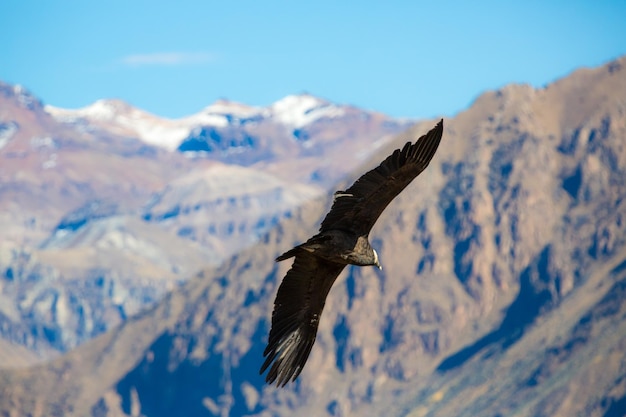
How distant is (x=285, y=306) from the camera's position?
3706 cm

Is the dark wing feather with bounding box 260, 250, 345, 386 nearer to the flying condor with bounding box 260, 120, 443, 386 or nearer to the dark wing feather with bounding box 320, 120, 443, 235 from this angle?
the flying condor with bounding box 260, 120, 443, 386

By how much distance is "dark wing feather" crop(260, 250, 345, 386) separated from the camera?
118 feet

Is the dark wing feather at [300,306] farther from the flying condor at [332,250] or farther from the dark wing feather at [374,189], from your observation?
the dark wing feather at [374,189]

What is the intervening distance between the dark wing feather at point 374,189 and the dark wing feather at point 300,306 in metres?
1.33

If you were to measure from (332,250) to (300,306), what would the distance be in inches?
91.3

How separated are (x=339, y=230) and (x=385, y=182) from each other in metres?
1.65

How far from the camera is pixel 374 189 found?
35719 millimetres

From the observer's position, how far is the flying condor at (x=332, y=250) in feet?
115

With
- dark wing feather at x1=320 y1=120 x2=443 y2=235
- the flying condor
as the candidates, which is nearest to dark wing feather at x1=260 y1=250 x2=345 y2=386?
the flying condor

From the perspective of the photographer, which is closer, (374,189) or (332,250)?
(374,189)

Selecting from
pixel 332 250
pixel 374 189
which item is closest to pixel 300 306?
pixel 332 250

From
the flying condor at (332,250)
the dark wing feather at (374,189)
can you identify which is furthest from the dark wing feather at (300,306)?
the dark wing feather at (374,189)

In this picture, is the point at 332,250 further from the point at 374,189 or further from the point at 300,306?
the point at 300,306

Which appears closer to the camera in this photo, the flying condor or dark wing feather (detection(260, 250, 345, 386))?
the flying condor
